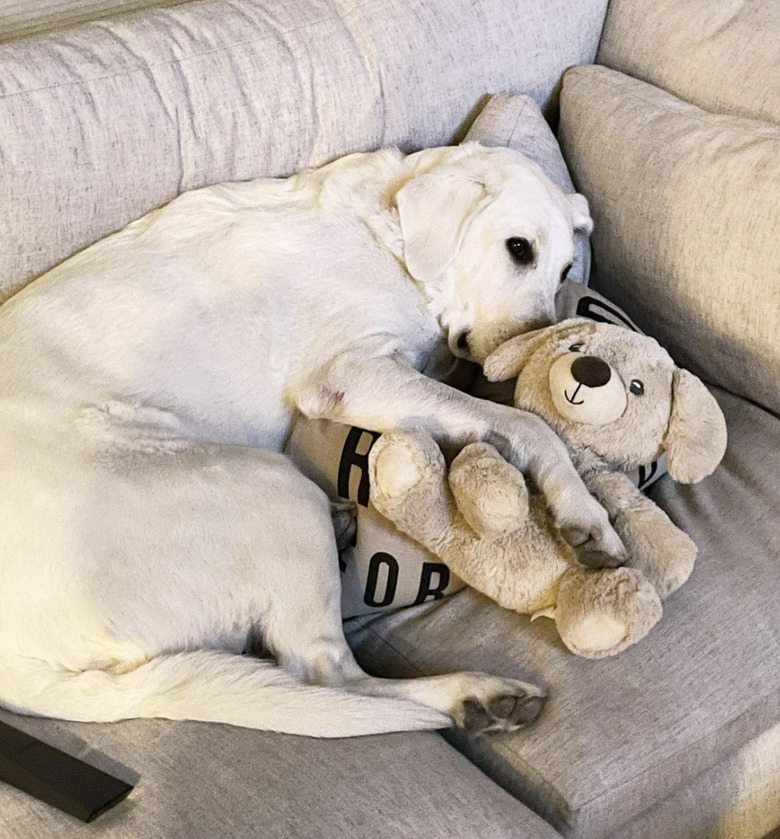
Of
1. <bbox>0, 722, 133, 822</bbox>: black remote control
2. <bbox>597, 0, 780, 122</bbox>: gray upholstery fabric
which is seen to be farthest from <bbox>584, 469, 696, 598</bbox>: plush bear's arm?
<bbox>597, 0, 780, 122</bbox>: gray upholstery fabric

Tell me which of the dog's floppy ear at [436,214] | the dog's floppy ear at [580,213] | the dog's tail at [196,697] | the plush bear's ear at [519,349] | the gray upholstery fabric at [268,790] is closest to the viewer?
the gray upholstery fabric at [268,790]

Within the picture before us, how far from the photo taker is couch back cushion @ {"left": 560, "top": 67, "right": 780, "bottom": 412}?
6.23 feet

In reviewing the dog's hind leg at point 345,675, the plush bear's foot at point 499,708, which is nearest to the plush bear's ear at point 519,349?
the dog's hind leg at point 345,675

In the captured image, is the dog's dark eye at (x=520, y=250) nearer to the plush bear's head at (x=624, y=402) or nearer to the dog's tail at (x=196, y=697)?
the plush bear's head at (x=624, y=402)

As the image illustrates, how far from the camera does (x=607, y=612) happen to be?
57.3 inches

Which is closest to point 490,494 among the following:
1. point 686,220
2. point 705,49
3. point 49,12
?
point 686,220

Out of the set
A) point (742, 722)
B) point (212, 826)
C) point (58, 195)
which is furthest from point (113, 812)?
point (58, 195)

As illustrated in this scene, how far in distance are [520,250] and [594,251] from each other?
35cm

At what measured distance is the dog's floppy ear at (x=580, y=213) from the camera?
2084mm

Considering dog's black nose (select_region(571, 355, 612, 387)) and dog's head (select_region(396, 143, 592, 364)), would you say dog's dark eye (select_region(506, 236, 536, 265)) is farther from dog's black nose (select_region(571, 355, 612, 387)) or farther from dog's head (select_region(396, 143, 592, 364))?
dog's black nose (select_region(571, 355, 612, 387))

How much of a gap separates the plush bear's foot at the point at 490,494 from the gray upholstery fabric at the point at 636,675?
20cm

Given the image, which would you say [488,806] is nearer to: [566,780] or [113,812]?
[566,780]

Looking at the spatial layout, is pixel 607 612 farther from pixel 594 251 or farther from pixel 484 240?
pixel 594 251

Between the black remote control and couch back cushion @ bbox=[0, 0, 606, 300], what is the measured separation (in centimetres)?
86
